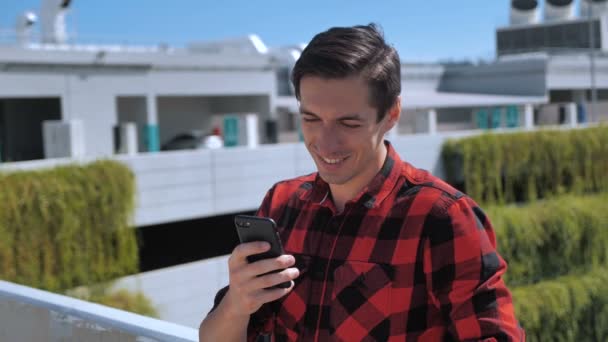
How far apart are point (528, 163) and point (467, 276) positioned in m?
20.4

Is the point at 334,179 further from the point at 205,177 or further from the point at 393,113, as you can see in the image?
the point at 205,177

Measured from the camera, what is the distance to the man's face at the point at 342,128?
5.40 ft

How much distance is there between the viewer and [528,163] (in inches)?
832

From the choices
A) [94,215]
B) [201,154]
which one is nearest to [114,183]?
[94,215]

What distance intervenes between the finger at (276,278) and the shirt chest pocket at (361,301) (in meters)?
0.11

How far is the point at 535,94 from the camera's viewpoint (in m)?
34.7

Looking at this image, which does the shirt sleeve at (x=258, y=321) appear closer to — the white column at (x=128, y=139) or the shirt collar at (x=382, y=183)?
the shirt collar at (x=382, y=183)

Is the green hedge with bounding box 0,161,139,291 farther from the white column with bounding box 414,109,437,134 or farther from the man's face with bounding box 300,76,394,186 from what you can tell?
the man's face with bounding box 300,76,394,186

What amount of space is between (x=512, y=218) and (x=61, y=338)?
17.7 m

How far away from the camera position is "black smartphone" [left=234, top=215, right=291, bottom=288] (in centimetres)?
157

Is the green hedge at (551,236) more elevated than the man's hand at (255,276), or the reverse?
the man's hand at (255,276)

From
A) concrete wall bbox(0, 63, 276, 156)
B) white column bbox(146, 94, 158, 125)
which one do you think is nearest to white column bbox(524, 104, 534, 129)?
concrete wall bbox(0, 63, 276, 156)

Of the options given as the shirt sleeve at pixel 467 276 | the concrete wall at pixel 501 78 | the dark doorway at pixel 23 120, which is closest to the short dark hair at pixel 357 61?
the shirt sleeve at pixel 467 276

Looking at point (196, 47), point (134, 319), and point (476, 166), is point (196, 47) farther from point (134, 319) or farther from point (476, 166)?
point (134, 319)
